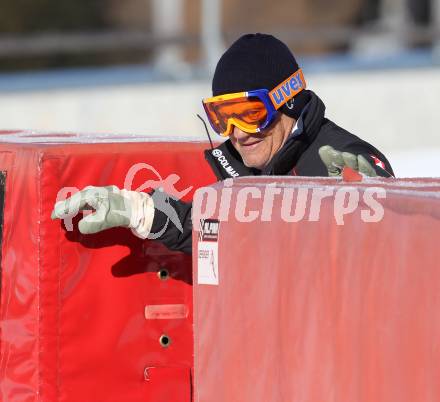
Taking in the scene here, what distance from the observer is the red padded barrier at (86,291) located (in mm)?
3562

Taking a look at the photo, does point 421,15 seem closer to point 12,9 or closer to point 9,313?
point 12,9

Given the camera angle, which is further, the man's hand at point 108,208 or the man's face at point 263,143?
the man's face at point 263,143

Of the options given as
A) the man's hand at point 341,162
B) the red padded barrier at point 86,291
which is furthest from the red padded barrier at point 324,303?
the red padded barrier at point 86,291

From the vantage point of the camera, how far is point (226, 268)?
3.11 m

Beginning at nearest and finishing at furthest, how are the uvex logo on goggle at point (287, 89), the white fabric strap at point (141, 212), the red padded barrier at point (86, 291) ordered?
the white fabric strap at point (141, 212), the red padded barrier at point (86, 291), the uvex logo on goggle at point (287, 89)

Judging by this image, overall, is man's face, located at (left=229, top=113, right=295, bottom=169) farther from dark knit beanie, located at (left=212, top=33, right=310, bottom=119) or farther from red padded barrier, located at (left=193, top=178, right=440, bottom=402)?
red padded barrier, located at (left=193, top=178, right=440, bottom=402)

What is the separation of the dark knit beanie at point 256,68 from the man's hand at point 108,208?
0.46 meters

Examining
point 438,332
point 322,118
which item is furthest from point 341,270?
point 322,118

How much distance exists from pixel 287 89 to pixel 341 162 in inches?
17.3

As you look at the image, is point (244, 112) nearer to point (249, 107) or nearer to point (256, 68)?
point (249, 107)

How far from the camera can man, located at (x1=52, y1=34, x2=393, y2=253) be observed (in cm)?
342

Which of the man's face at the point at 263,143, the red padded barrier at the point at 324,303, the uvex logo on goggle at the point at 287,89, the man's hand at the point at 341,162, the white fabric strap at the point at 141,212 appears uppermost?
the uvex logo on goggle at the point at 287,89

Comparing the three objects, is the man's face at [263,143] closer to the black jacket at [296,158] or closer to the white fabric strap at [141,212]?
the black jacket at [296,158]

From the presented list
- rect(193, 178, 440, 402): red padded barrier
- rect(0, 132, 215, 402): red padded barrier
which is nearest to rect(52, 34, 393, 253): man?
rect(0, 132, 215, 402): red padded barrier
